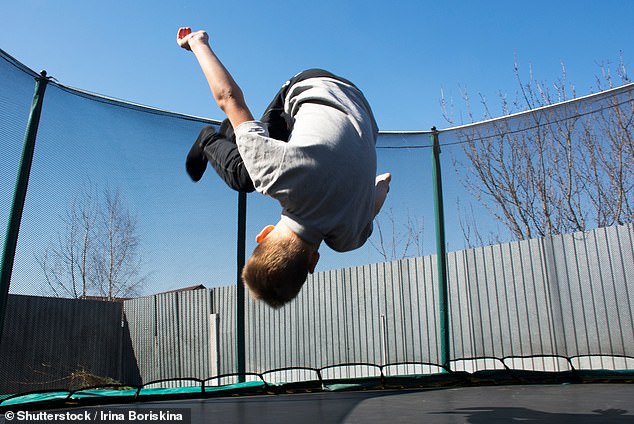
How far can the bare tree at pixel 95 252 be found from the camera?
2.11m

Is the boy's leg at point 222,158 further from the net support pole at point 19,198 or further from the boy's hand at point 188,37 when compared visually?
the net support pole at point 19,198

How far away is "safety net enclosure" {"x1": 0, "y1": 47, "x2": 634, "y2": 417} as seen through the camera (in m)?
2.12

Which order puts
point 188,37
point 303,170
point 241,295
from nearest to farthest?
point 303,170
point 188,37
point 241,295

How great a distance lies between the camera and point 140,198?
246 cm

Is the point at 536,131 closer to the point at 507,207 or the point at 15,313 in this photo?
the point at 507,207

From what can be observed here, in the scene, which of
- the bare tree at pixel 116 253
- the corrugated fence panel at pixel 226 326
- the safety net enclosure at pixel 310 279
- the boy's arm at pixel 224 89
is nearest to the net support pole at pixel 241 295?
the safety net enclosure at pixel 310 279

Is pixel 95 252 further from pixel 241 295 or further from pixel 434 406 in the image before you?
pixel 434 406

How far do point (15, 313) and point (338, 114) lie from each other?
1696 mm

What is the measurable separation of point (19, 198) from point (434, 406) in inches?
67.8

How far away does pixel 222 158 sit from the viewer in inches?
45.6

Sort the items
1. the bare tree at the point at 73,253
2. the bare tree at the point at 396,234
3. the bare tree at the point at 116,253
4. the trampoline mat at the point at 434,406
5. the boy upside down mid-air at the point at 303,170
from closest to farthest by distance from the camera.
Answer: the boy upside down mid-air at the point at 303,170, the trampoline mat at the point at 434,406, the bare tree at the point at 73,253, the bare tree at the point at 116,253, the bare tree at the point at 396,234

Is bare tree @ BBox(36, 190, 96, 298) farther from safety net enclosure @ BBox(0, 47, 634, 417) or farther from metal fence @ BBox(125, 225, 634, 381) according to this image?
metal fence @ BBox(125, 225, 634, 381)

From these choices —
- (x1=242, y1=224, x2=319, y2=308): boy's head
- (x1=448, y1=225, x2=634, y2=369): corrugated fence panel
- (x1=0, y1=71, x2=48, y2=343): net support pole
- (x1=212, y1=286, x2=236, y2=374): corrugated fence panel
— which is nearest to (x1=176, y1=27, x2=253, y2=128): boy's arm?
(x1=242, y1=224, x2=319, y2=308): boy's head

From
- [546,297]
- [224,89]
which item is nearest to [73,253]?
[224,89]
